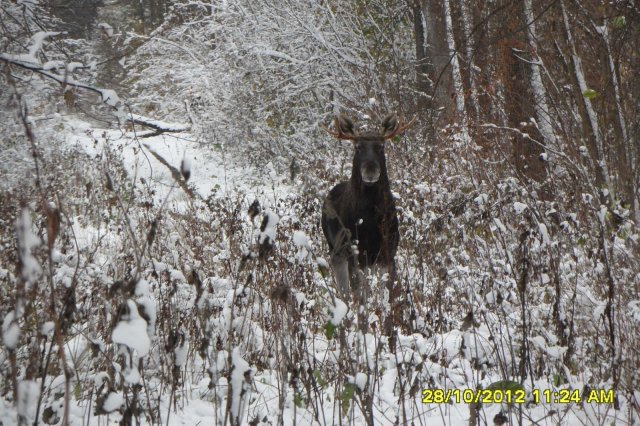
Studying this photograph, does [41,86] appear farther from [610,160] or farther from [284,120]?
[284,120]

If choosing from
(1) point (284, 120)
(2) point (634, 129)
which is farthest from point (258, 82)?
(2) point (634, 129)

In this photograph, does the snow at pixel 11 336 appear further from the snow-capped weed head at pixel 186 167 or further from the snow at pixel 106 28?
the snow at pixel 106 28

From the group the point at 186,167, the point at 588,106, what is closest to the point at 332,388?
the point at 186,167

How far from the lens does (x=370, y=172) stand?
556cm

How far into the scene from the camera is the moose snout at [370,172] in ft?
18.2

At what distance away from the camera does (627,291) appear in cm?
360

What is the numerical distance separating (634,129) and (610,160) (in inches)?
19.2

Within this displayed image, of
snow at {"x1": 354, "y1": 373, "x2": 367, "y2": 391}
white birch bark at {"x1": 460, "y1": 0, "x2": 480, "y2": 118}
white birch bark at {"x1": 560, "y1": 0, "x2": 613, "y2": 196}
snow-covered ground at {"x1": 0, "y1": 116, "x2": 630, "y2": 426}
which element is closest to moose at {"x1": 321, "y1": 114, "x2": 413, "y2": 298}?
snow-covered ground at {"x1": 0, "y1": 116, "x2": 630, "y2": 426}

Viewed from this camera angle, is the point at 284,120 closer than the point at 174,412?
No

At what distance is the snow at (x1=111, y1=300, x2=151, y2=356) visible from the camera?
53.9 inches

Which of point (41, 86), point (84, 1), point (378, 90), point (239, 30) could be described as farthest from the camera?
point (239, 30)
